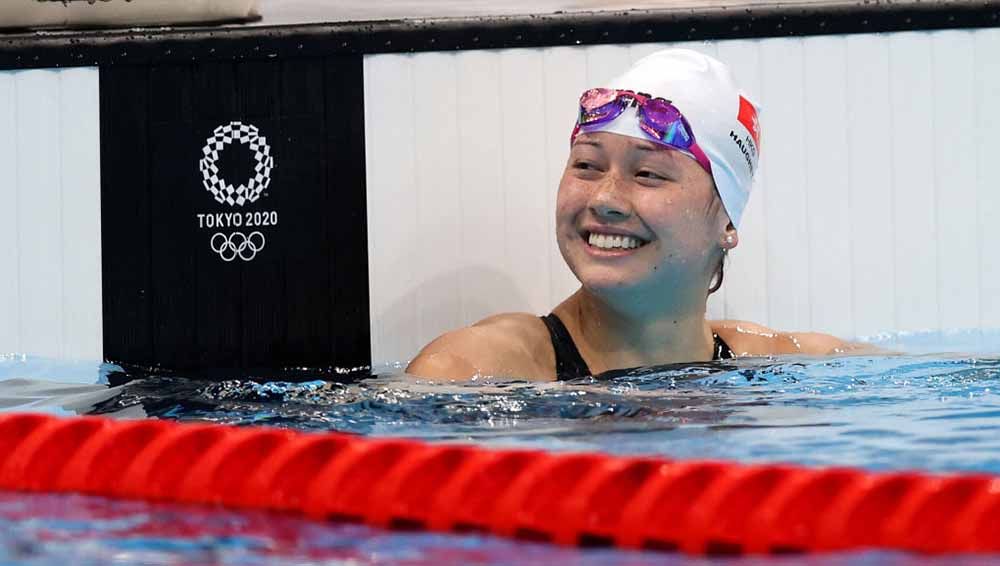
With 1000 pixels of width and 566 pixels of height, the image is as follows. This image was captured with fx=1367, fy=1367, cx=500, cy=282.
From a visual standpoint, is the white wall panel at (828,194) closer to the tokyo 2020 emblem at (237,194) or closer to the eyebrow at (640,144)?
the eyebrow at (640,144)

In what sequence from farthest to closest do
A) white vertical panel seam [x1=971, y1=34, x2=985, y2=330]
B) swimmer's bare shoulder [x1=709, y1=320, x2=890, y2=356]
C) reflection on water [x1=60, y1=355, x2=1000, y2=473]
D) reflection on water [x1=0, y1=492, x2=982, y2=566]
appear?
white vertical panel seam [x1=971, y1=34, x2=985, y2=330]
swimmer's bare shoulder [x1=709, y1=320, x2=890, y2=356]
reflection on water [x1=60, y1=355, x2=1000, y2=473]
reflection on water [x1=0, y1=492, x2=982, y2=566]

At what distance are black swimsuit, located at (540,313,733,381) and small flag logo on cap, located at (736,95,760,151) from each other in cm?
65

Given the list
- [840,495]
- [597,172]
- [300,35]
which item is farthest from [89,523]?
[300,35]

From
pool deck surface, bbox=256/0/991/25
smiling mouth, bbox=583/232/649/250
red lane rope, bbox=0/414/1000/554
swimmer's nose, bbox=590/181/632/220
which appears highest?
pool deck surface, bbox=256/0/991/25

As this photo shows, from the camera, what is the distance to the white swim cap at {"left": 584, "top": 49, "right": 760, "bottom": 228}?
3156 millimetres

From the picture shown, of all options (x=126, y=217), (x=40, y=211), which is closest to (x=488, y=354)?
(x=126, y=217)

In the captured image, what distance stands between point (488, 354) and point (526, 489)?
1.25 m

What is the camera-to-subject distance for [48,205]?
3.88 m

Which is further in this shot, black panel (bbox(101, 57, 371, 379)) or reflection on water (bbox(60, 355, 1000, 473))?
black panel (bbox(101, 57, 371, 379))

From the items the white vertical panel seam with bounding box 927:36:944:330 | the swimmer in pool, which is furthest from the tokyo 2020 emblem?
the white vertical panel seam with bounding box 927:36:944:330

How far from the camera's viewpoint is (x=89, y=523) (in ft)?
5.68

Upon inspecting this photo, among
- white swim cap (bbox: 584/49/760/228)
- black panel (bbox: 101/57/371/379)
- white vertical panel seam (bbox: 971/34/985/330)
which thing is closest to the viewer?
white swim cap (bbox: 584/49/760/228)

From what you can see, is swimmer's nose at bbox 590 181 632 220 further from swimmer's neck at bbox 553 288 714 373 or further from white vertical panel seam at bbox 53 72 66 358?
white vertical panel seam at bbox 53 72 66 358

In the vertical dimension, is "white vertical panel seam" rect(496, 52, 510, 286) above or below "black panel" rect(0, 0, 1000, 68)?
below
